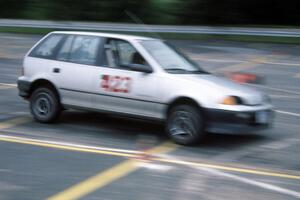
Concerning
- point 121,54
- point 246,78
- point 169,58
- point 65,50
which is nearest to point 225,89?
point 169,58

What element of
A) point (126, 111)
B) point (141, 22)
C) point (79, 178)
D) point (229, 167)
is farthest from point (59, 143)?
point (141, 22)

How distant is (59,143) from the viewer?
8422 millimetres

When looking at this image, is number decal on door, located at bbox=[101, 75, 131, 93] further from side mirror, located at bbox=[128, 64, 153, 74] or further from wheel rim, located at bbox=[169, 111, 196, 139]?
wheel rim, located at bbox=[169, 111, 196, 139]

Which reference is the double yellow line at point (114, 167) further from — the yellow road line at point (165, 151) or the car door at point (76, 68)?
the car door at point (76, 68)

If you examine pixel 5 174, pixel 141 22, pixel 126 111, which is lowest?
pixel 5 174

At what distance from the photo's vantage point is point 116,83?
896 centimetres

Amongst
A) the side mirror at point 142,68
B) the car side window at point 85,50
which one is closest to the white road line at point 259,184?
the side mirror at point 142,68

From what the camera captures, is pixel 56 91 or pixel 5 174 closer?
pixel 5 174

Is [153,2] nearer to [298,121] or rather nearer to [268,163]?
[298,121]

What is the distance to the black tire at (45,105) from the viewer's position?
9703mm

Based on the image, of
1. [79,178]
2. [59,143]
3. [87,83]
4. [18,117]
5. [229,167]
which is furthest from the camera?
[18,117]

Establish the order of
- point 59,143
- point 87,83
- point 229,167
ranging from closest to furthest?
point 229,167
point 59,143
point 87,83

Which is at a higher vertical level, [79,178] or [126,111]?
[126,111]

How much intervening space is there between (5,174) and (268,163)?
10.6ft
